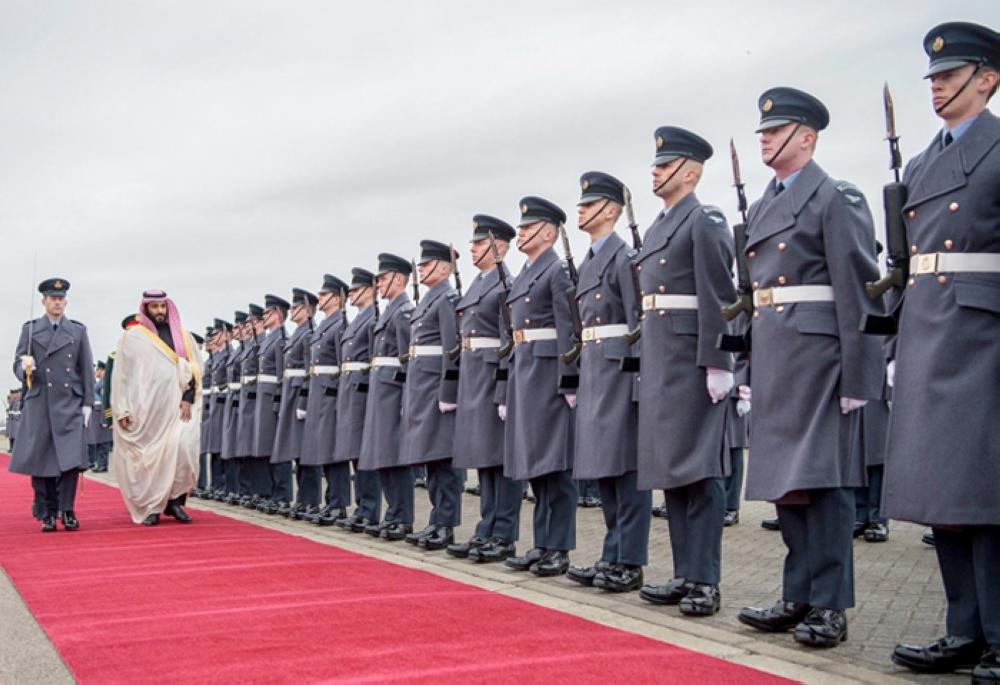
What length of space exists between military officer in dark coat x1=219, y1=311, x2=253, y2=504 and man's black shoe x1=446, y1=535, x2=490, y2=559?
6.36 m

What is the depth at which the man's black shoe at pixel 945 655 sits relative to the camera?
3.95 meters

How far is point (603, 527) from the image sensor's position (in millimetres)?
9688

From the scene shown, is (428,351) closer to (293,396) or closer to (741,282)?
(293,396)

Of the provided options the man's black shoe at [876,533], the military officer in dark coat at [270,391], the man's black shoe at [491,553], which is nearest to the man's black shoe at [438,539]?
the man's black shoe at [491,553]

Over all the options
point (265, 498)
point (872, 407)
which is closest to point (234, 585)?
point (872, 407)

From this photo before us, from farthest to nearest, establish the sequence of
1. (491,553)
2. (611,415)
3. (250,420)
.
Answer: (250,420) < (491,553) < (611,415)

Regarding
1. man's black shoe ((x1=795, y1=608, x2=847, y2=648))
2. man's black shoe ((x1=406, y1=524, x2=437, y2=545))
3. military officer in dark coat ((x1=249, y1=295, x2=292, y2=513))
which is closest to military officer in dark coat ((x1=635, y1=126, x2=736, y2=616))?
man's black shoe ((x1=795, y1=608, x2=847, y2=648))

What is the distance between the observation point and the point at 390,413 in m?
9.09

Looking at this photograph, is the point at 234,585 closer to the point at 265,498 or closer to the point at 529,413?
the point at 529,413

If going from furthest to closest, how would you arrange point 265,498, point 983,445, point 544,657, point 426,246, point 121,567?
1. point 265,498
2. point 426,246
3. point 121,567
4. point 544,657
5. point 983,445

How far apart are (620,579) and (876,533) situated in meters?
2.87

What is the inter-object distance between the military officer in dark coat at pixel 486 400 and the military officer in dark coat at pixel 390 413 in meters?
1.15

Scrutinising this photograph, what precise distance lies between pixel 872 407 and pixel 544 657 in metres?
4.35

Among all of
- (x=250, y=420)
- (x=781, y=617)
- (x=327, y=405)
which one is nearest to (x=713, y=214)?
(x=781, y=617)
